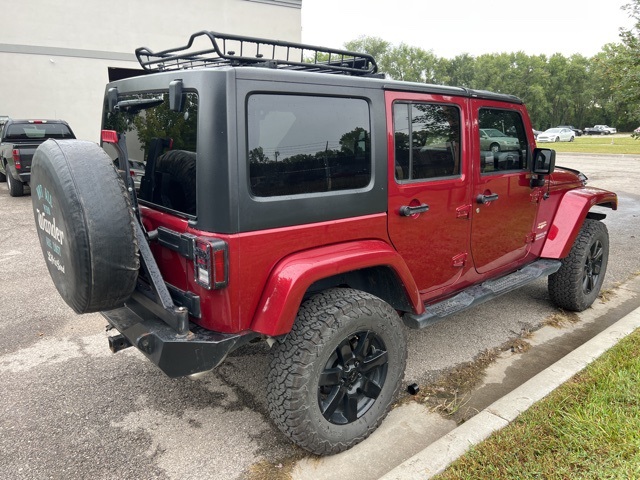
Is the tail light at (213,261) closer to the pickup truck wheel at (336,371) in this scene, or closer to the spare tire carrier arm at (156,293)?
the spare tire carrier arm at (156,293)

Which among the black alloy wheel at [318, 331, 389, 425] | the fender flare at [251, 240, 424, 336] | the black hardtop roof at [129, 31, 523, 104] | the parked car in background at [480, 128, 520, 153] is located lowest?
the black alloy wheel at [318, 331, 389, 425]

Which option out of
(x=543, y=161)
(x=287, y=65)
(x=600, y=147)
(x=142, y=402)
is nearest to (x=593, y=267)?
(x=543, y=161)

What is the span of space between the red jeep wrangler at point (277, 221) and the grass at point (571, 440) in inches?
25.3

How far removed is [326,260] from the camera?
244cm

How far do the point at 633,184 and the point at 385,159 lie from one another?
1367 centimetres

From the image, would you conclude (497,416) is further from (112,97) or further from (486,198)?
(112,97)

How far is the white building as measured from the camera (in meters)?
15.3

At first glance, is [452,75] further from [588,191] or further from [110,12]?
[588,191]

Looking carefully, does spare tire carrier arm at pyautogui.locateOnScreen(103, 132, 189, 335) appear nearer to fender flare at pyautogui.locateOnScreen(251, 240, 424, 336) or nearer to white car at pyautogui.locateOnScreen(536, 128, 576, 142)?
fender flare at pyautogui.locateOnScreen(251, 240, 424, 336)

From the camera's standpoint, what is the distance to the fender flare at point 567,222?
4176mm

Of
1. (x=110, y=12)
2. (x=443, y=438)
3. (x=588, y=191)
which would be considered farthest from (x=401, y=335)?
(x=110, y=12)

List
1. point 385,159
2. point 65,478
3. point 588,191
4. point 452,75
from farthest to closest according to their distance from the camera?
point 452,75 → point 588,191 → point 385,159 → point 65,478

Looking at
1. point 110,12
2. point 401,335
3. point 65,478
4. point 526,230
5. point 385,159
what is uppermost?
point 110,12

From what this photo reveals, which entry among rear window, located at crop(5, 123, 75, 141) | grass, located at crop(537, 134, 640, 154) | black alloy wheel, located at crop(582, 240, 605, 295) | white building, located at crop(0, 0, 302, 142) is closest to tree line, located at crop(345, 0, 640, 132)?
grass, located at crop(537, 134, 640, 154)
